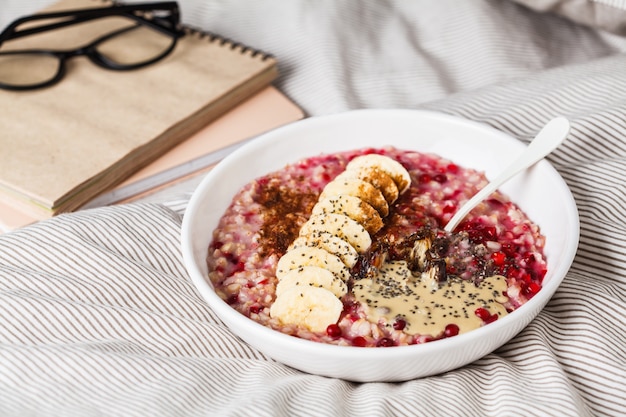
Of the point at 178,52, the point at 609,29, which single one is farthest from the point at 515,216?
the point at 178,52

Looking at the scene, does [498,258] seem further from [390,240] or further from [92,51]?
[92,51]

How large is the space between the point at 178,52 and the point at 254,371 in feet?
6.63

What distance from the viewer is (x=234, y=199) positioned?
8.27 ft

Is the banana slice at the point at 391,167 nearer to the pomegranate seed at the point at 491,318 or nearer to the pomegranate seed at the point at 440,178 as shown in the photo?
the pomegranate seed at the point at 440,178

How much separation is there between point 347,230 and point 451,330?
48 cm

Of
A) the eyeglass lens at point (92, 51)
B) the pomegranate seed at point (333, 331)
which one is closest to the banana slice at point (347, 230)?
the pomegranate seed at point (333, 331)

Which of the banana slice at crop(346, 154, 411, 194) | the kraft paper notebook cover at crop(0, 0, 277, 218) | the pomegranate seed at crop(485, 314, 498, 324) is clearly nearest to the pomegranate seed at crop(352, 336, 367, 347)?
the pomegranate seed at crop(485, 314, 498, 324)

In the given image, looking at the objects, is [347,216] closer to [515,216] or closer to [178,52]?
[515,216]

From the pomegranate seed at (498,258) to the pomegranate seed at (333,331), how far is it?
511 mm

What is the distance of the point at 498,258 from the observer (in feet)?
7.05

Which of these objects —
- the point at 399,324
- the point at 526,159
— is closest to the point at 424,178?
the point at 526,159

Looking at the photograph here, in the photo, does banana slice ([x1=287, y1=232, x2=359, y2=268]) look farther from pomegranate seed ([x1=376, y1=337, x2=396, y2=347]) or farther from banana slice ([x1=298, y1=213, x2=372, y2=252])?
pomegranate seed ([x1=376, y1=337, x2=396, y2=347])

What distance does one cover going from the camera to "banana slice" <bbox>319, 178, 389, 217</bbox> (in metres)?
2.39

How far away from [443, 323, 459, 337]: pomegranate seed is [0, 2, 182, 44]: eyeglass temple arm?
2290mm
